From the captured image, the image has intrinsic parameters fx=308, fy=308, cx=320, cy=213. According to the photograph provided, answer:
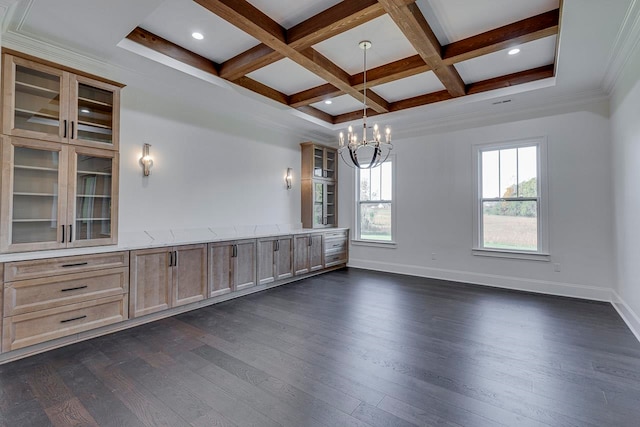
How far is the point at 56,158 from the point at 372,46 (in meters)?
3.48

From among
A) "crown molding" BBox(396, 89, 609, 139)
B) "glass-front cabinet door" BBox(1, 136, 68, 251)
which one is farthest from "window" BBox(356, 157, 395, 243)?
"glass-front cabinet door" BBox(1, 136, 68, 251)

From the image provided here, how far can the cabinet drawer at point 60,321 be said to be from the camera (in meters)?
2.61

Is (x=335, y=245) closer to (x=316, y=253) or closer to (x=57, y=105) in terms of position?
(x=316, y=253)

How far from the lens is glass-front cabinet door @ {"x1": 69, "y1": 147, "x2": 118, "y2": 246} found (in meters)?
3.08

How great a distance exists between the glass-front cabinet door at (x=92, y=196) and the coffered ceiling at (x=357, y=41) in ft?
4.32

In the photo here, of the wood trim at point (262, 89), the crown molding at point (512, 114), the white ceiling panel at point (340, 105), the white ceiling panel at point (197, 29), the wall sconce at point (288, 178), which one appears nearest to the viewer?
the white ceiling panel at point (197, 29)

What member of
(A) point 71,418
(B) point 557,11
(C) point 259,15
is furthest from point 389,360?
(B) point 557,11

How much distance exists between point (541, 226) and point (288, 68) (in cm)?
444

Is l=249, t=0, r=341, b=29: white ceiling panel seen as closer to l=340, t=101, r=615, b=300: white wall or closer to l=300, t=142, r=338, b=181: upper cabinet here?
l=300, t=142, r=338, b=181: upper cabinet

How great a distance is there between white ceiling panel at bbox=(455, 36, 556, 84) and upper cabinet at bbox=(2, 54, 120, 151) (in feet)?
13.8

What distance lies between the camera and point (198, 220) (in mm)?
4625

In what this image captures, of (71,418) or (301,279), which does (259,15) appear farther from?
(301,279)

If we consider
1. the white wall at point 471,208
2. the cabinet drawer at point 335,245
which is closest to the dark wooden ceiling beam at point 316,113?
the white wall at point 471,208

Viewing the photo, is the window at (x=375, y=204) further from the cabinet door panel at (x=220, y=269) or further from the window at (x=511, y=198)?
the cabinet door panel at (x=220, y=269)
